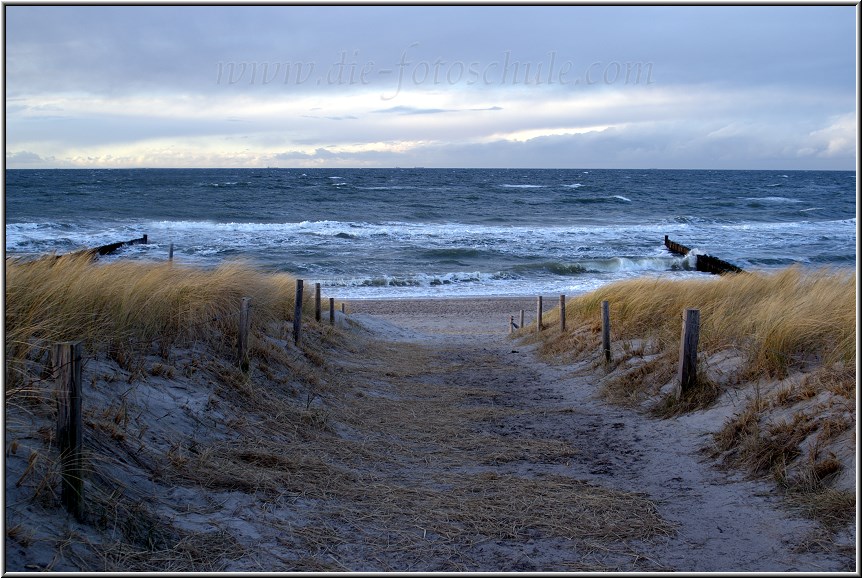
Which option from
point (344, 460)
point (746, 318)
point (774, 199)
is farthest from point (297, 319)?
point (774, 199)

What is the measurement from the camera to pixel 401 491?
20.1 feet

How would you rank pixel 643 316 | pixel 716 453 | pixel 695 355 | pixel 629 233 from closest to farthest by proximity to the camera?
pixel 716 453
pixel 695 355
pixel 643 316
pixel 629 233

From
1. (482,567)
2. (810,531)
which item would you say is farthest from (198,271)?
(810,531)

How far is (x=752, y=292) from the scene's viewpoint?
12.5 m

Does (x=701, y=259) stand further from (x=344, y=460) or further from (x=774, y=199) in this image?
(x=774, y=199)

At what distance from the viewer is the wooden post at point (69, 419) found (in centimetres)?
452

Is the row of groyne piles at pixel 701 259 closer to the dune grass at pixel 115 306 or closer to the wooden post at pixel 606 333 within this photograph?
the wooden post at pixel 606 333

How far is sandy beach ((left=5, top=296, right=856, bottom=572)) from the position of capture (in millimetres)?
4750

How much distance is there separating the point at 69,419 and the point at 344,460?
9.64ft

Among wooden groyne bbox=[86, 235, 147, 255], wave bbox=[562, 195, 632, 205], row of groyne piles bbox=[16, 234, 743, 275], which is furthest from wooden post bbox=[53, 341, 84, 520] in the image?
wave bbox=[562, 195, 632, 205]

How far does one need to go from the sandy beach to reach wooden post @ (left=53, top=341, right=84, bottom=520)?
161 millimetres

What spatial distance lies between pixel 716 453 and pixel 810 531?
1948mm

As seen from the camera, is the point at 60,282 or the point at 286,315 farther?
the point at 286,315

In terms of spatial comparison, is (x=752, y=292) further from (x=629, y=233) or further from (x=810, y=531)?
(x=629, y=233)
